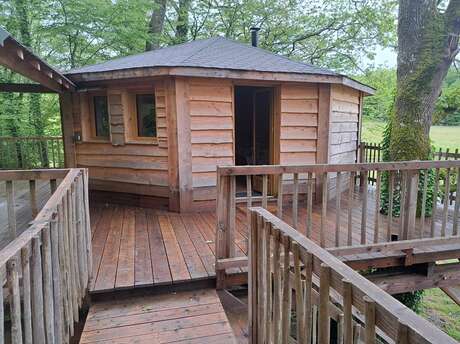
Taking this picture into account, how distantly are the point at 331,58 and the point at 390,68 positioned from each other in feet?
10.9

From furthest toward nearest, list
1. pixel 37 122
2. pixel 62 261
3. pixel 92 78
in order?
pixel 37 122 → pixel 92 78 → pixel 62 261

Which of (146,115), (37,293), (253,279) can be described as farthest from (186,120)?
(37,293)

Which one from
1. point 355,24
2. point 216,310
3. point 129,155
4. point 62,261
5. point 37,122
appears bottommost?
point 216,310

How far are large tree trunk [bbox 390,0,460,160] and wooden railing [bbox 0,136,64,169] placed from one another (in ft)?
31.0

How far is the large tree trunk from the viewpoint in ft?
15.9

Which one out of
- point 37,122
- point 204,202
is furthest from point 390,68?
point 37,122

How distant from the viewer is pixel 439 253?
3557 mm

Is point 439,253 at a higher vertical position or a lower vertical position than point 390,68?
lower

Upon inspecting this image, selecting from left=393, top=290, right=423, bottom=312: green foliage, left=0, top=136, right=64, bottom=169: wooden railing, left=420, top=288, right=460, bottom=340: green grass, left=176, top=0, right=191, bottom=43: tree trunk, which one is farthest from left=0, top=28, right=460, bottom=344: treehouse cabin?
left=176, top=0, right=191, bottom=43: tree trunk

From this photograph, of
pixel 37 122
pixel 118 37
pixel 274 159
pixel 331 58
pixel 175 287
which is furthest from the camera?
pixel 331 58

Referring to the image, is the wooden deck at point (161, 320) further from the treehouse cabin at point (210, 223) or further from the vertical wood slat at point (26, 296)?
the vertical wood slat at point (26, 296)

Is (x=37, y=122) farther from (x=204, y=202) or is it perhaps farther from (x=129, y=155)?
(x=204, y=202)

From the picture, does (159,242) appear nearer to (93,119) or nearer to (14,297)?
(14,297)

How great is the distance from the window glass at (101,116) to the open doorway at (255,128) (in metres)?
2.80
